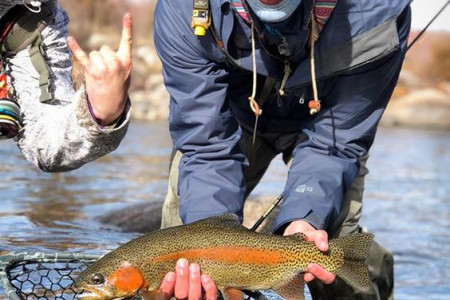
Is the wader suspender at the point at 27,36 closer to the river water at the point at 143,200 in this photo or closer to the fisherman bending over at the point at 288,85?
the fisherman bending over at the point at 288,85

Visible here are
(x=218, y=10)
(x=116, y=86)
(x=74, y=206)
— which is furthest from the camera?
(x=74, y=206)

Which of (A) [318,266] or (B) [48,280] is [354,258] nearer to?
(A) [318,266]

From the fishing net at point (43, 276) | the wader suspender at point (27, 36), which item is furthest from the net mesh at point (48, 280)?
the wader suspender at point (27, 36)

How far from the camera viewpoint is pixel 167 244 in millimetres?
2875

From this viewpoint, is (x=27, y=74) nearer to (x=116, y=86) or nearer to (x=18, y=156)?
(x=116, y=86)

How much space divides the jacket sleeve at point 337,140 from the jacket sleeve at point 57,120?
745 millimetres

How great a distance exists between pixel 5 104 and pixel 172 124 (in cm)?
65

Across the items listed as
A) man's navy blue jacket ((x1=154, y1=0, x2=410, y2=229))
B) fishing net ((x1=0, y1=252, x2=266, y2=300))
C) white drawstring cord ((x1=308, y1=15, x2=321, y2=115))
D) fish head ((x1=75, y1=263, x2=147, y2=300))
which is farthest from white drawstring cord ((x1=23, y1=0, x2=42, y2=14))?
fish head ((x1=75, y1=263, x2=147, y2=300))

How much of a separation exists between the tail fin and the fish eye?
768 millimetres

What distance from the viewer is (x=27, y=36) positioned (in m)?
3.53

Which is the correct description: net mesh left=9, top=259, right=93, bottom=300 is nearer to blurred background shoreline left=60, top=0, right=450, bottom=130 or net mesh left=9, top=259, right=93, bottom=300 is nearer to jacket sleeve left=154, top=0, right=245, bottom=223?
jacket sleeve left=154, top=0, right=245, bottom=223

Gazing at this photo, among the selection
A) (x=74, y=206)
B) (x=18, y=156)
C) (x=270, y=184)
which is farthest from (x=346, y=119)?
(x=18, y=156)

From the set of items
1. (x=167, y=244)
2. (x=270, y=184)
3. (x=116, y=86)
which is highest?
(x=116, y=86)

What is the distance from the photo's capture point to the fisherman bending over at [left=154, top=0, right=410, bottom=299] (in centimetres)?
331
